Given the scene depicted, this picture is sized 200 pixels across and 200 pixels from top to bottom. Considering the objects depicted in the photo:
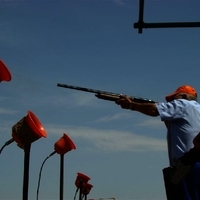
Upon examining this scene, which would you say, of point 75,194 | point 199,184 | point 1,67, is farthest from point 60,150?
point 199,184

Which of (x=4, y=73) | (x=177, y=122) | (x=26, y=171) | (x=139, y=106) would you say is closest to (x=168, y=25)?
(x=139, y=106)

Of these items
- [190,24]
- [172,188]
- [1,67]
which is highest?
[190,24]

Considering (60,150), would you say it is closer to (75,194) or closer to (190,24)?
(75,194)

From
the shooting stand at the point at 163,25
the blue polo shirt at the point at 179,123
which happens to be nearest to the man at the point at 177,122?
the blue polo shirt at the point at 179,123

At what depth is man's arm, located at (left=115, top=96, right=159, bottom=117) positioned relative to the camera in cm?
589

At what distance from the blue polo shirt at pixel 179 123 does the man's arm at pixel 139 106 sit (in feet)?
0.20

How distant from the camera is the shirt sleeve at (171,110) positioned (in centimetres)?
580

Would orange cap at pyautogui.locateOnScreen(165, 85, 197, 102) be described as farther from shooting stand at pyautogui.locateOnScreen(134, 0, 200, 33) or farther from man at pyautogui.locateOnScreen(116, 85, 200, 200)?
shooting stand at pyautogui.locateOnScreen(134, 0, 200, 33)

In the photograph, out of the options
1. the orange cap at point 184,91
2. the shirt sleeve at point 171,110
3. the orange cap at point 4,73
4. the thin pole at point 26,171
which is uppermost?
the orange cap at point 4,73

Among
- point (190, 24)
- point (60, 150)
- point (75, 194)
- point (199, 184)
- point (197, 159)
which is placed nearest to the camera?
point (197, 159)

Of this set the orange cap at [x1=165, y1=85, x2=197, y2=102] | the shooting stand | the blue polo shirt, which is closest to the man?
the blue polo shirt

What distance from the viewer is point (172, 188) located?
18.5ft

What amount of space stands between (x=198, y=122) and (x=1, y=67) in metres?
2.11

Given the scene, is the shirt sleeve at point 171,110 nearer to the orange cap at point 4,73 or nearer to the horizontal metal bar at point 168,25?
the orange cap at point 4,73
